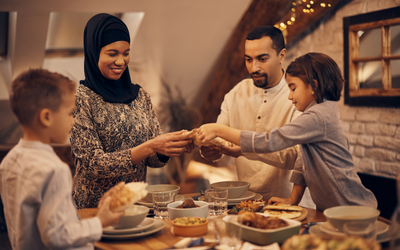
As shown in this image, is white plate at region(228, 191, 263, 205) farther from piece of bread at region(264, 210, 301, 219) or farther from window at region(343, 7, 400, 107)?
window at region(343, 7, 400, 107)

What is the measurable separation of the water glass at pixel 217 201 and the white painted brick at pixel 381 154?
2380 millimetres

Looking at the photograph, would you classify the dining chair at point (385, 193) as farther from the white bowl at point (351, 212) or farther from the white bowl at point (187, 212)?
the white bowl at point (187, 212)

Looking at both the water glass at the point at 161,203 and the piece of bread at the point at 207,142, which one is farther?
the piece of bread at the point at 207,142

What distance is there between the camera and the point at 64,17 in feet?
13.1

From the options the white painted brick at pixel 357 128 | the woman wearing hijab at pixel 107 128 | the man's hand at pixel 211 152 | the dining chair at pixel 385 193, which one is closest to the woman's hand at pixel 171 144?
the woman wearing hijab at pixel 107 128

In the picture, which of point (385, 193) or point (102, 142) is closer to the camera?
point (102, 142)

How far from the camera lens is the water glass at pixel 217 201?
168cm

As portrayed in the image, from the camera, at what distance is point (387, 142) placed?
11.5 feet

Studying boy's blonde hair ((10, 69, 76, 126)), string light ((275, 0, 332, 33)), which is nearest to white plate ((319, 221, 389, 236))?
boy's blonde hair ((10, 69, 76, 126))

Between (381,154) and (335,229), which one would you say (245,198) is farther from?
(381,154)

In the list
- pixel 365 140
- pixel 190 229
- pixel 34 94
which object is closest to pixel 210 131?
pixel 190 229

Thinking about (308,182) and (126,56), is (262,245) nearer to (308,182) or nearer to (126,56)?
(308,182)

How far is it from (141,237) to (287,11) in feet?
11.5

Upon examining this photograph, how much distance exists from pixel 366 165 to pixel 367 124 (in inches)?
16.2
